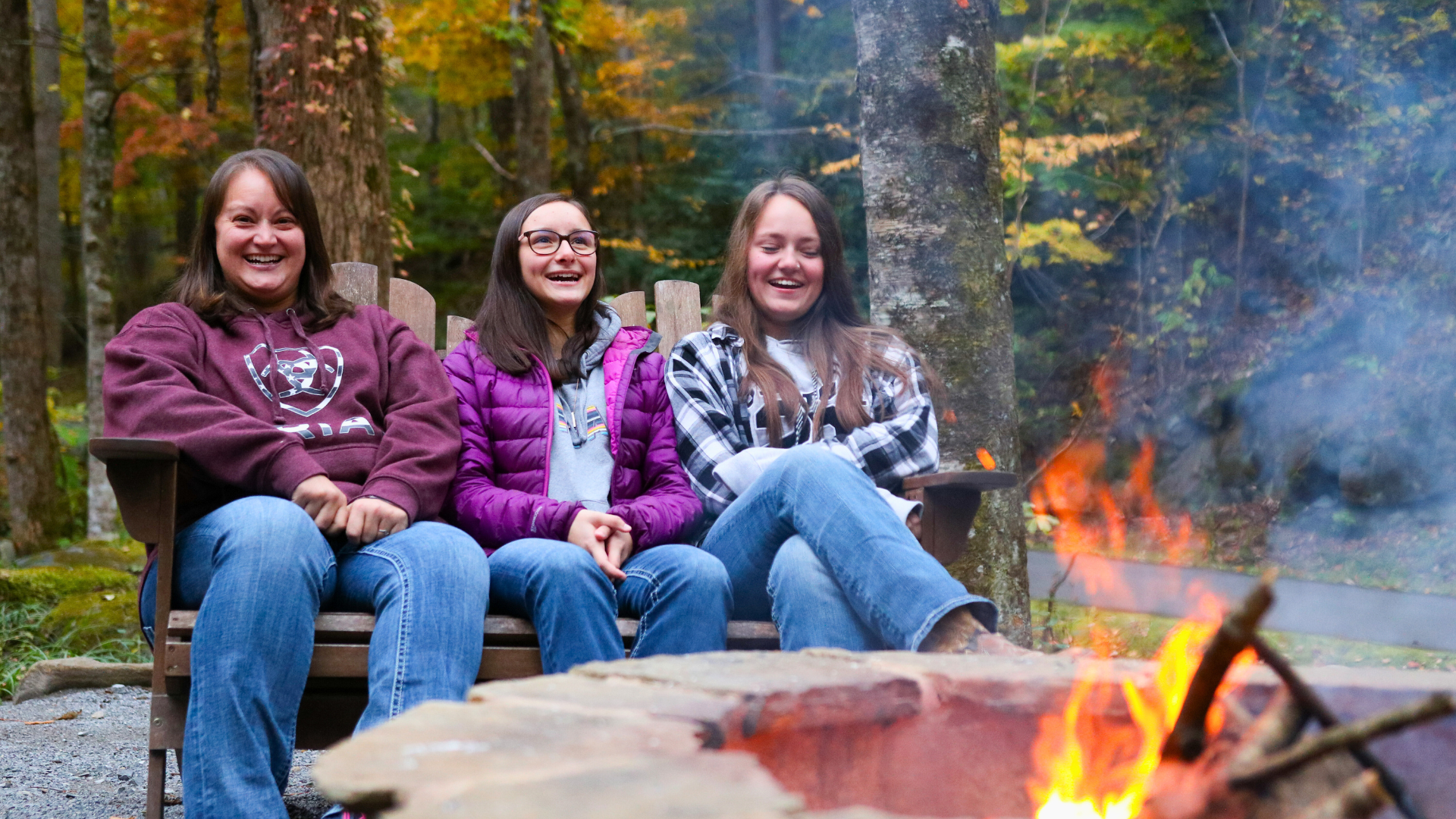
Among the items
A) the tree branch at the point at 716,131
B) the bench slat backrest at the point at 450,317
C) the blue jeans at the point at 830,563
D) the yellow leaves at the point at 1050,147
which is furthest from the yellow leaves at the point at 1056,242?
the blue jeans at the point at 830,563

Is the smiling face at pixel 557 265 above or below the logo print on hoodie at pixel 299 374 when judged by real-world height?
above

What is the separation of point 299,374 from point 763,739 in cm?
154

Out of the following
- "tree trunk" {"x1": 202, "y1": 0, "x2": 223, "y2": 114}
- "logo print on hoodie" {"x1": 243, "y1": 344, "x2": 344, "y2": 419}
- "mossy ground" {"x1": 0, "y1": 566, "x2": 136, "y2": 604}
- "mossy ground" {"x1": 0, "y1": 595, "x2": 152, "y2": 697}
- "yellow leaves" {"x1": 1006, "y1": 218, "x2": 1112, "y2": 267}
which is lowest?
"mossy ground" {"x1": 0, "y1": 595, "x2": 152, "y2": 697}

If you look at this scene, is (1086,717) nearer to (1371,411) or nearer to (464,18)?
(1371,411)

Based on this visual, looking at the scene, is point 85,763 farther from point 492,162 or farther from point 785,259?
point 492,162

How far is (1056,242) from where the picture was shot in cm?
872


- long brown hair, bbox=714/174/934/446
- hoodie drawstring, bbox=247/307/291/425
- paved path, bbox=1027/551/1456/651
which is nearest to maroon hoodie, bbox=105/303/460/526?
hoodie drawstring, bbox=247/307/291/425

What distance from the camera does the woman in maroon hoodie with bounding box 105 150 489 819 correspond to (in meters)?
1.94

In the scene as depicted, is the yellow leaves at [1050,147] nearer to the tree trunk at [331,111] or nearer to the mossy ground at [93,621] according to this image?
the tree trunk at [331,111]

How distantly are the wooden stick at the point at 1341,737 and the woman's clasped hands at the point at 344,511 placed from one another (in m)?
1.66

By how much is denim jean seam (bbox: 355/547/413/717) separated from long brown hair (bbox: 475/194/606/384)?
0.65 m

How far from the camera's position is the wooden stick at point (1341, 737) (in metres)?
0.88

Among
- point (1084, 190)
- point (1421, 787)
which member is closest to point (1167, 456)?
point (1084, 190)

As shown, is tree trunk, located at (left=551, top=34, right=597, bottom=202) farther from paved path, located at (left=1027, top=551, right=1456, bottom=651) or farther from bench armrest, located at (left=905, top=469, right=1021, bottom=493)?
bench armrest, located at (left=905, top=469, right=1021, bottom=493)
